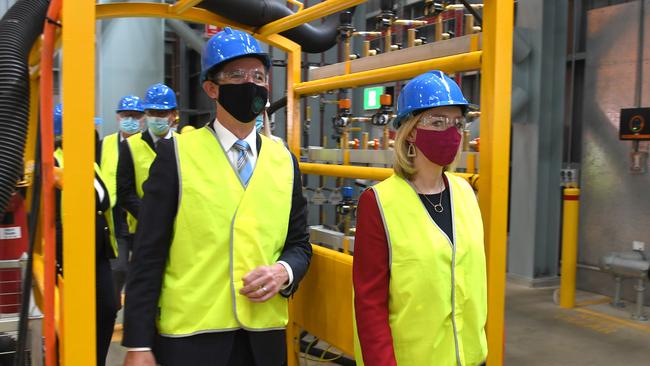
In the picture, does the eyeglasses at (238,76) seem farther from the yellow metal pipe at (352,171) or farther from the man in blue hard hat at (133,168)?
the man in blue hard hat at (133,168)

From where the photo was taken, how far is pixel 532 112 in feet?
19.7

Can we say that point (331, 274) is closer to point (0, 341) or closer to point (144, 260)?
point (144, 260)

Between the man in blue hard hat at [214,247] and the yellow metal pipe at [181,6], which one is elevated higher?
the yellow metal pipe at [181,6]

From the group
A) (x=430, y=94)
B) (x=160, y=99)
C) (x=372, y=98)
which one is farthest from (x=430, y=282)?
(x=160, y=99)

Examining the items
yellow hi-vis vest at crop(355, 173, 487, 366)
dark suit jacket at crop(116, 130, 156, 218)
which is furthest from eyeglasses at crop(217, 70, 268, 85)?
dark suit jacket at crop(116, 130, 156, 218)

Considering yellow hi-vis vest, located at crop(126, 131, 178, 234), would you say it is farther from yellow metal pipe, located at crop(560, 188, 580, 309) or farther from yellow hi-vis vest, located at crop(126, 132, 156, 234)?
yellow metal pipe, located at crop(560, 188, 580, 309)

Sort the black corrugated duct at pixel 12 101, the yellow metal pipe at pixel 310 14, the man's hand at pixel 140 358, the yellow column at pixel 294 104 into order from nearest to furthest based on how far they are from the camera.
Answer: the man's hand at pixel 140 358 < the black corrugated duct at pixel 12 101 < the yellow metal pipe at pixel 310 14 < the yellow column at pixel 294 104

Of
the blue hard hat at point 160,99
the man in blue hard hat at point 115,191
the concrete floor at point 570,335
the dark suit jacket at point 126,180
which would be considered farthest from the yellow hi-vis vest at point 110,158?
the concrete floor at point 570,335

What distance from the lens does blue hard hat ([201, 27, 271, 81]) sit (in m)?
1.62

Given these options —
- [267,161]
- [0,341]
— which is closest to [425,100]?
[267,161]

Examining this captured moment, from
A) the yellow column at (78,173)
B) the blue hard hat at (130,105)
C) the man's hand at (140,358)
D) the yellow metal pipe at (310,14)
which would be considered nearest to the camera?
the yellow column at (78,173)

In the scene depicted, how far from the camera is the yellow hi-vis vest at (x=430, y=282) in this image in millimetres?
1543

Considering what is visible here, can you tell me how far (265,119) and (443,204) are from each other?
7.37 feet

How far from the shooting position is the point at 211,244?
1545 millimetres
